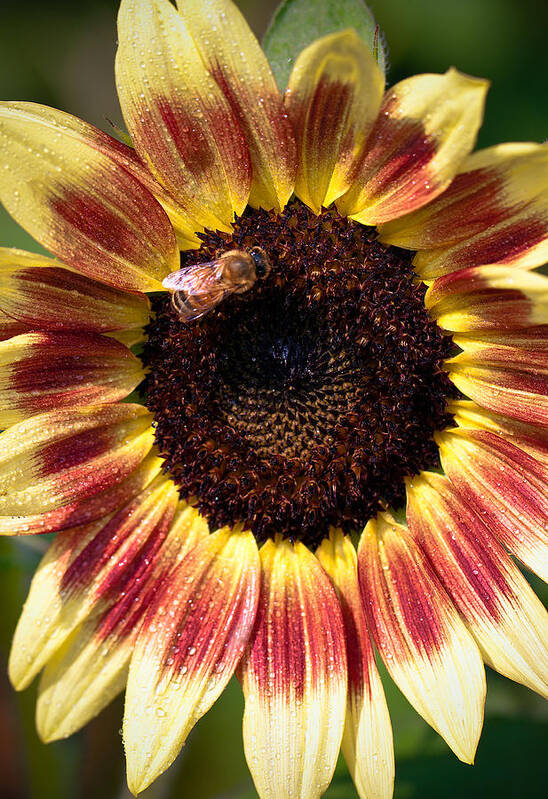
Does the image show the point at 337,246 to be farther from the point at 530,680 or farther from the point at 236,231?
the point at 530,680

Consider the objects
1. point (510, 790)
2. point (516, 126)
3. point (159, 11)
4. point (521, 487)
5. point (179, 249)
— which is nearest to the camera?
point (159, 11)

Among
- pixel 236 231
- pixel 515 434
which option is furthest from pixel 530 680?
pixel 236 231

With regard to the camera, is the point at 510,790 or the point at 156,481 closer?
the point at 156,481

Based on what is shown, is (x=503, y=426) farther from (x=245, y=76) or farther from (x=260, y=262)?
(x=245, y=76)

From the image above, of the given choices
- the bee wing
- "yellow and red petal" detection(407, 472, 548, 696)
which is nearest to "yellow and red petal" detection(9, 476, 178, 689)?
the bee wing

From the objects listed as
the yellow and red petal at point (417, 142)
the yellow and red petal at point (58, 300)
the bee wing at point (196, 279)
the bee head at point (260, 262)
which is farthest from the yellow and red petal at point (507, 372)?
the yellow and red petal at point (58, 300)

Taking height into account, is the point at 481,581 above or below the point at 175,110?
below

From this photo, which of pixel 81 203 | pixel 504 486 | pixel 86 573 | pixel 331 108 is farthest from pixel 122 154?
pixel 504 486
